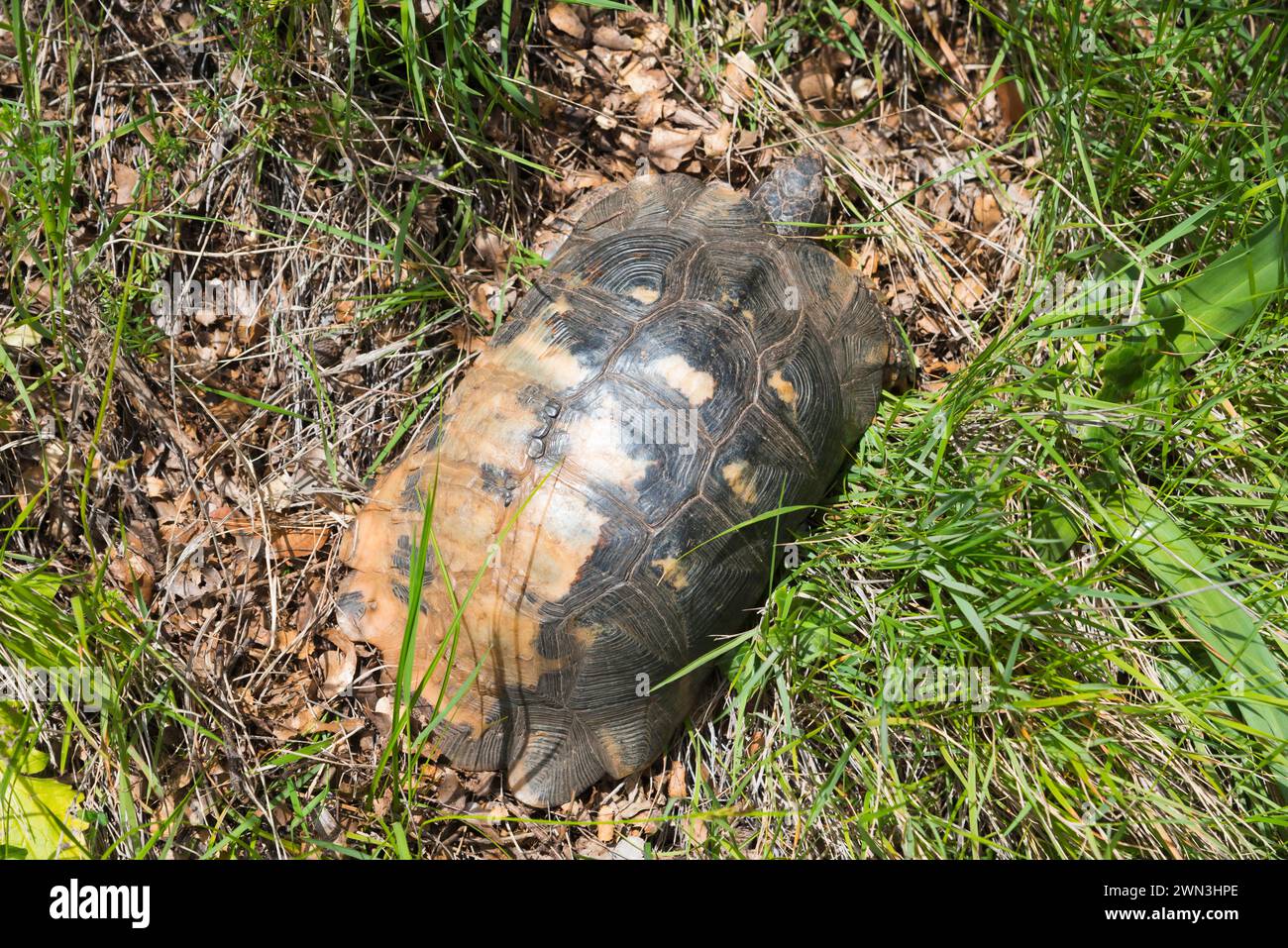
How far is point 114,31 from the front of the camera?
10.1ft

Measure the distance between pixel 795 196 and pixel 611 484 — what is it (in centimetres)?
137

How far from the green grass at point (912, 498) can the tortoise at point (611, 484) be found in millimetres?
282

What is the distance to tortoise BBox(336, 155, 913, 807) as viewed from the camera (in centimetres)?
257

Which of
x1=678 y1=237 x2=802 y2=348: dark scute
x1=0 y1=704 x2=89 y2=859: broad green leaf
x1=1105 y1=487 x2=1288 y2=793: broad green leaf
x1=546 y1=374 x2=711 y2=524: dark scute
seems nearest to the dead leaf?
x1=678 y1=237 x2=802 y2=348: dark scute

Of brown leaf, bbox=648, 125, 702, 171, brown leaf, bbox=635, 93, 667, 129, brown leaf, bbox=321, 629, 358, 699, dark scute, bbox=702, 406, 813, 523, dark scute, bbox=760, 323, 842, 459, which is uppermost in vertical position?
brown leaf, bbox=635, 93, 667, 129

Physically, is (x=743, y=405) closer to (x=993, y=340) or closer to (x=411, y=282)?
(x=993, y=340)

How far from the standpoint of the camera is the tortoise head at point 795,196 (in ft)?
10.3

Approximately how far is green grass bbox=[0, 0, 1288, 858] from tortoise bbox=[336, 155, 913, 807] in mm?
282

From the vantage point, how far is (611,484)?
2557 millimetres

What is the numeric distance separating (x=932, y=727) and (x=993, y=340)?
4.66ft

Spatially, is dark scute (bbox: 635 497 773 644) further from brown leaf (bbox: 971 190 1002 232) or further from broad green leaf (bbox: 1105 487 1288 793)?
brown leaf (bbox: 971 190 1002 232)

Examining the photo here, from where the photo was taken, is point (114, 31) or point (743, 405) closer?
point (743, 405)

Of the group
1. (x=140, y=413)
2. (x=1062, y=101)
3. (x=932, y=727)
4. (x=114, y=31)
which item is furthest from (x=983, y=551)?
(x=114, y=31)
